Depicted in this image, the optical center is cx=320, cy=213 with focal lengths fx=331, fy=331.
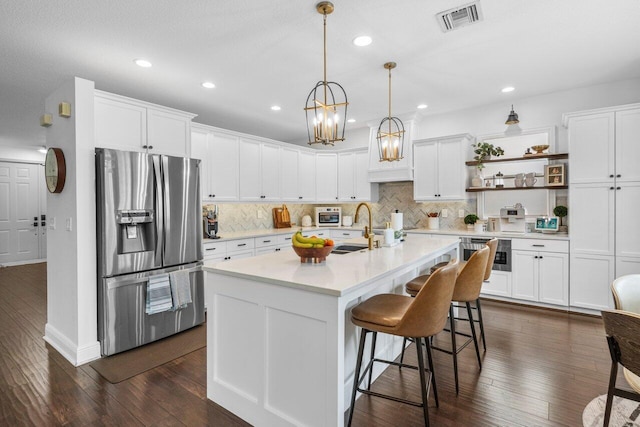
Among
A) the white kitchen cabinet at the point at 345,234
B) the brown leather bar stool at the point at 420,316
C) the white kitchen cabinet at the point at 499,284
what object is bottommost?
the white kitchen cabinet at the point at 499,284

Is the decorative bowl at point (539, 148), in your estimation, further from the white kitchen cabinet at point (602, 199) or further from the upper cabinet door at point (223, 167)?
the upper cabinet door at point (223, 167)

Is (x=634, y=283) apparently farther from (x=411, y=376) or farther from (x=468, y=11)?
(x=468, y=11)

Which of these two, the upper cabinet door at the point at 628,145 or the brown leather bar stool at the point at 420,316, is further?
the upper cabinet door at the point at 628,145

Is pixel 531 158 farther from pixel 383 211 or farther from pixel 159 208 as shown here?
pixel 159 208

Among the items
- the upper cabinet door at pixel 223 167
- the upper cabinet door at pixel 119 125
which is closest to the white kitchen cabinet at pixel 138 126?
the upper cabinet door at pixel 119 125

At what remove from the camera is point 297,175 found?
A: 5.88m

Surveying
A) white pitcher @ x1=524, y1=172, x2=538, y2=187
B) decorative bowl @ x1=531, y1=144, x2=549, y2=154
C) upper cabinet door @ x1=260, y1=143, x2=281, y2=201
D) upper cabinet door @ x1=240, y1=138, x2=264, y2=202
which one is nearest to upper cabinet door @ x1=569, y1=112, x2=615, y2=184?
decorative bowl @ x1=531, y1=144, x2=549, y2=154

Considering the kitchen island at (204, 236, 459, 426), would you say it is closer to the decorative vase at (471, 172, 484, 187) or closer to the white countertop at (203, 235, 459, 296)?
the white countertop at (203, 235, 459, 296)

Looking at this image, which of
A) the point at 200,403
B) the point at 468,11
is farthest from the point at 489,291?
the point at 200,403

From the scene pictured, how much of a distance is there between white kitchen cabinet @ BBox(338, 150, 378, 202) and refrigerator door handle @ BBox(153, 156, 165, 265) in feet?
11.5

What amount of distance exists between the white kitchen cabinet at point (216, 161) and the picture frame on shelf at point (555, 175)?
4.19 metres

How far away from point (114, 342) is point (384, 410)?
236cm

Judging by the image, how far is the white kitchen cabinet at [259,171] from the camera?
16.1ft

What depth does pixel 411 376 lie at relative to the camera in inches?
101
